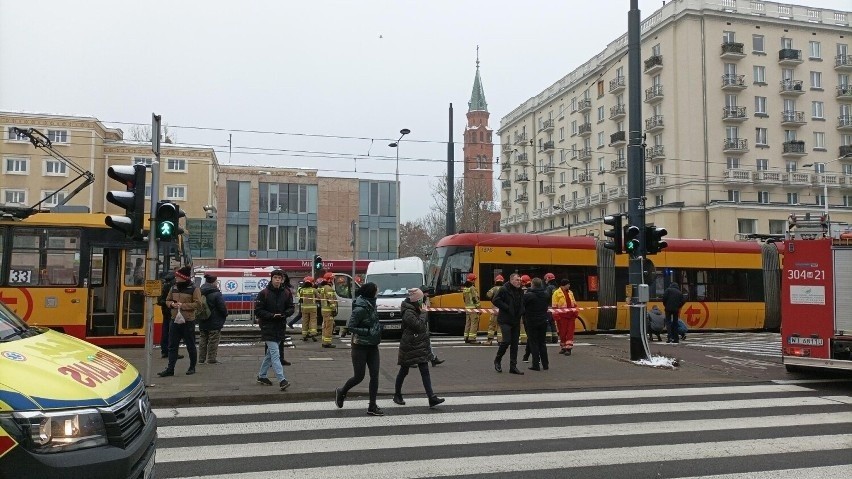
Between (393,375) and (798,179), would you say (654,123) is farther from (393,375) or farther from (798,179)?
(393,375)

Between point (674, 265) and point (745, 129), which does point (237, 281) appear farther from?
point (745, 129)

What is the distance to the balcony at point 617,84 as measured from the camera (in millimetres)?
53819

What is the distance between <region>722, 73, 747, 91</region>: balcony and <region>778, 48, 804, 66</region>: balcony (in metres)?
4.30

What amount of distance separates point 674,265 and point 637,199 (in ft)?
32.3

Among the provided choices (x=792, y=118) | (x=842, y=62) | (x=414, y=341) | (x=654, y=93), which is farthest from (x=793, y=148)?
(x=414, y=341)

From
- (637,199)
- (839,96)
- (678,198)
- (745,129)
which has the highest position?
(839,96)

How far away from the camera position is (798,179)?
1921 inches

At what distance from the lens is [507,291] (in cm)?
1168

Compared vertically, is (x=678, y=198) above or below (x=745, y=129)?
below

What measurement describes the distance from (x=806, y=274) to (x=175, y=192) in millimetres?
48710

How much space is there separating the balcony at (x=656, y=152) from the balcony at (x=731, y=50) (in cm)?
793

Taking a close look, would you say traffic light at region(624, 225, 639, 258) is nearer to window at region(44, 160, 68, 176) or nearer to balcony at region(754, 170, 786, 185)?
balcony at region(754, 170, 786, 185)

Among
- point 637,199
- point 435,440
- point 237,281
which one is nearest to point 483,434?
point 435,440

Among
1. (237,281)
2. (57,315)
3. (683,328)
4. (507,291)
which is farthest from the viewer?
(237,281)
